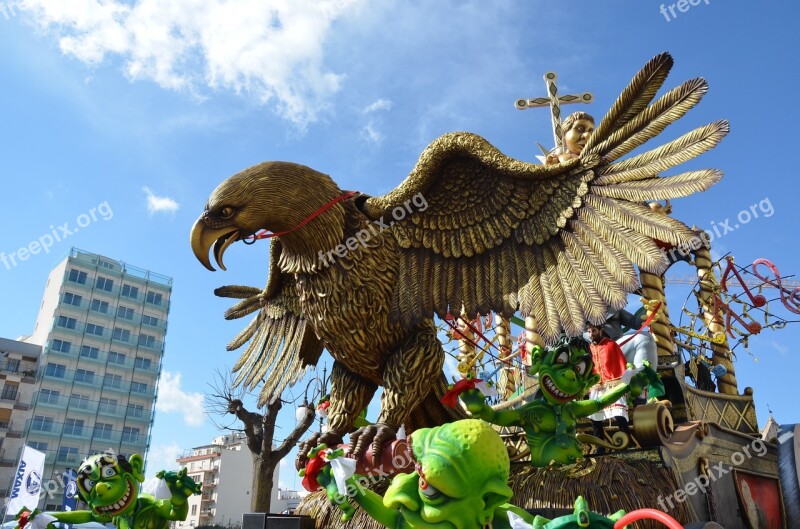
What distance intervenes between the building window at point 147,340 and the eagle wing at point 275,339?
25989mm

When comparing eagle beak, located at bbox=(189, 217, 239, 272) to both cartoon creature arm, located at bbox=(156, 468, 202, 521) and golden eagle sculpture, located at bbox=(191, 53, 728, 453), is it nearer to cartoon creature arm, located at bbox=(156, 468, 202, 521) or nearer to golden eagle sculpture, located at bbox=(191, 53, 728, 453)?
golden eagle sculpture, located at bbox=(191, 53, 728, 453)

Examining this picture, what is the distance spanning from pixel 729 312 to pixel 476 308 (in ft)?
13.8

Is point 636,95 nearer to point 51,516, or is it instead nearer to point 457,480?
point 457,480

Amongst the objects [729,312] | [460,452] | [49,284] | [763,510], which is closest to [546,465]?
[460,452]

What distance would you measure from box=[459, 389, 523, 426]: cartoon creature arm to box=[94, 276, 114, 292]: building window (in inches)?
1111

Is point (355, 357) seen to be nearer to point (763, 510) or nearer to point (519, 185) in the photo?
point (519, 185)

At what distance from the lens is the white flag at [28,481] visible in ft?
25.5

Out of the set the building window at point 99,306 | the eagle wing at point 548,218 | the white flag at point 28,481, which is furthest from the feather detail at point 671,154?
the building window at point 99,306

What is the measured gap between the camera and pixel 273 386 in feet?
11.9

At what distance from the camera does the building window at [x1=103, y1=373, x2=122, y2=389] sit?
→ 83.4 ft

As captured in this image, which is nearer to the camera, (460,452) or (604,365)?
(460,452)

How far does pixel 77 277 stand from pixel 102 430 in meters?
7.13

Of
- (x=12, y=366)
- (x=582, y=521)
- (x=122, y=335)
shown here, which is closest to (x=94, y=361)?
(x=122, y=335)

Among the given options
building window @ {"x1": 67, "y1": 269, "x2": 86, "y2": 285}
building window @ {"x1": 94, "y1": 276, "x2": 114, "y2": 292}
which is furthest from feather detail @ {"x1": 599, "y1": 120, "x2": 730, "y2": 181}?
building window @ {"x1": 94, "y1": 276, "x2": 114, "y2": 292}
